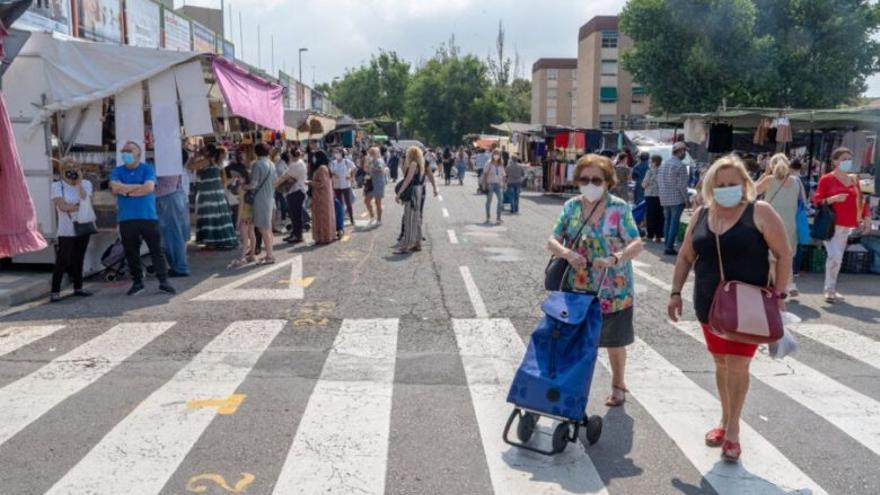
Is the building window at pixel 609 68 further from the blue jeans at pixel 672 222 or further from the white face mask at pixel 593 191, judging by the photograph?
the white face mask at pixel 593 191

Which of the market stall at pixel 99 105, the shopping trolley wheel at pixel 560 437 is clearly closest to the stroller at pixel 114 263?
the market stall at pixel 99 105

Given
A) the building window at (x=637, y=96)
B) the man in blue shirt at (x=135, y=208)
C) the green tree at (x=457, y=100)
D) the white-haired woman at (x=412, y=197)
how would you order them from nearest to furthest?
1. the man in blue shirt at (x=135, y=208)
2. the white-haired woman at (x=412, y=197)
3. the building window at (x=637, y=96)
4. the green tree at (x=457, y=100)

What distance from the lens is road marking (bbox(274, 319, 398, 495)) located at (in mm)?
4516

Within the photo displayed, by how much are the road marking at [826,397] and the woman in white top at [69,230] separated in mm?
7562

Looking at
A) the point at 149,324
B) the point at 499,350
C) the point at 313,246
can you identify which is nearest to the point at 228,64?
the point at 313,246

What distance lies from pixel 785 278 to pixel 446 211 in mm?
17811

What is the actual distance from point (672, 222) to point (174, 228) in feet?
26.9

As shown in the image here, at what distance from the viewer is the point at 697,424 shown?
5465 millimetres

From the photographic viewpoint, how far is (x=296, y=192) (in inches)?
595

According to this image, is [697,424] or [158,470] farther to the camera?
[697,424]

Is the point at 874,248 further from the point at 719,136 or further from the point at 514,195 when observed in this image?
the point at 514,195


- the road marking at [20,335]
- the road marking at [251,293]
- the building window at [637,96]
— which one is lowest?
the road marking at [20,335]

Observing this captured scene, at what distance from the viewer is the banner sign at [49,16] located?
13133 millimetres

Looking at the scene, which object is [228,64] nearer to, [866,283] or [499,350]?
[499,350]
